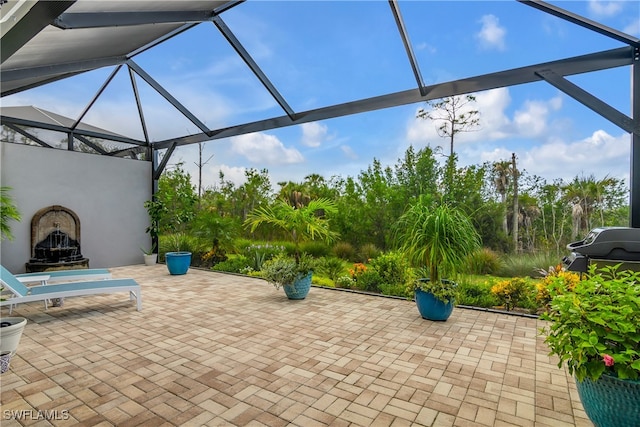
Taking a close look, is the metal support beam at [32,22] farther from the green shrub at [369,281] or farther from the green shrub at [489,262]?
the green shrub at [489,262]

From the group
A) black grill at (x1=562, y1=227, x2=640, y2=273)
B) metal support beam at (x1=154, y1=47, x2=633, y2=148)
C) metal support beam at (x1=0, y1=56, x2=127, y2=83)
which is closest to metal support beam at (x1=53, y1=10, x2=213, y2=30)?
metal support beam at (x1=0, y1=56, x2=127, y2=83)

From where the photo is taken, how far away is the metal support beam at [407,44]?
422cm

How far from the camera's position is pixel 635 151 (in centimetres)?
382

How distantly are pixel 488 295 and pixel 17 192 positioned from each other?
9351mm

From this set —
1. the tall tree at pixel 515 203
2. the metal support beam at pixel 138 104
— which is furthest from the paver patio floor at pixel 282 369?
the metal support beam at pixel 138 104

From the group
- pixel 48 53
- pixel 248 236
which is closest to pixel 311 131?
pixel 248 236

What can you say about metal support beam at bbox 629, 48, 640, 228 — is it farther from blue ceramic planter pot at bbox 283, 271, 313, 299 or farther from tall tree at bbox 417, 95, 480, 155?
blue ceramic planter pot at bbox 283, 271, 313, 299

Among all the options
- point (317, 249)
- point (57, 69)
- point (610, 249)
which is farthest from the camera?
point (317, 249)

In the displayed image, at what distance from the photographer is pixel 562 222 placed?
17.5ft

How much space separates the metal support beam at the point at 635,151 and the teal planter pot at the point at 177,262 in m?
Result: 7.63

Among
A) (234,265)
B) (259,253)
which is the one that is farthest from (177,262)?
(259,253)

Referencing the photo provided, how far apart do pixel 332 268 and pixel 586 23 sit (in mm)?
5319

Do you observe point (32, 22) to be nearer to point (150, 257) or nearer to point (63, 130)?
point (63, 130)

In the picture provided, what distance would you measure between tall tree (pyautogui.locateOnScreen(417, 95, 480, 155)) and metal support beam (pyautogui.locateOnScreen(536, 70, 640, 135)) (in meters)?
2.16
